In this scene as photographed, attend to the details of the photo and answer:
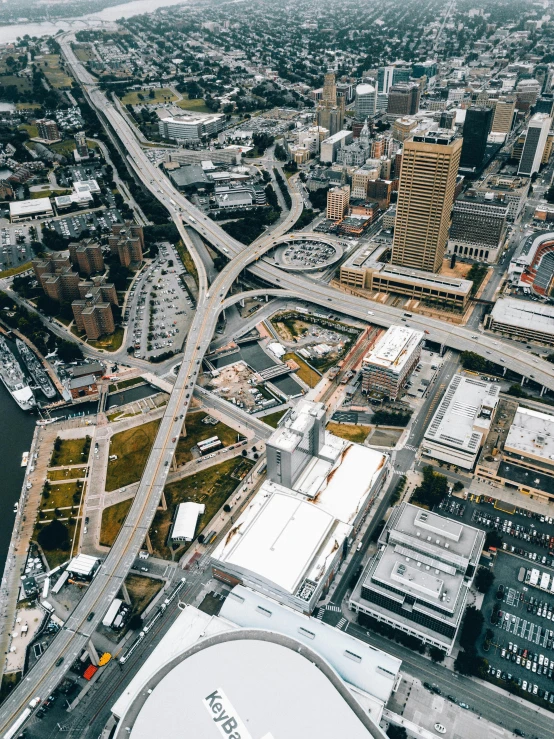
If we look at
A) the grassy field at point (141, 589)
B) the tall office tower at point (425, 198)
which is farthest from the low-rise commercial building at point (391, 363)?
the grassy field at point (141, 589)

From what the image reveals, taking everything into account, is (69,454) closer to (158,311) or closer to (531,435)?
(158,311)

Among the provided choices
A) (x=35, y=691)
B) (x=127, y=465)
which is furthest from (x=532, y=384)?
(x=35, y=691)

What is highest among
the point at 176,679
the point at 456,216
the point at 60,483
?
the point at 456,216

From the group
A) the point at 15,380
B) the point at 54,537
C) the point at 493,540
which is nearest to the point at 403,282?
the point at 493,540

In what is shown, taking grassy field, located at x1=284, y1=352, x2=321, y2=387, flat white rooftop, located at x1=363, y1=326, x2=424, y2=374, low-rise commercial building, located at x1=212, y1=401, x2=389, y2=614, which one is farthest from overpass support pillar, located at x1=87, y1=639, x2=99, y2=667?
flat white rooftop, located at x1=363, y1=326, x2=424, y2=374

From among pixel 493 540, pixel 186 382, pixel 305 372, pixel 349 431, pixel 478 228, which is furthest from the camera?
pixel 478 228

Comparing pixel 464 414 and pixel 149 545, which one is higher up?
pixel 464 414

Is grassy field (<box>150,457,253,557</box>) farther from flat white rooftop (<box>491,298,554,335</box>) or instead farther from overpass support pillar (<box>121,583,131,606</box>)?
flat white rooftop (<box>491,298,554,335</box>)

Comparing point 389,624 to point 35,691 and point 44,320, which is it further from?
point 44,320
